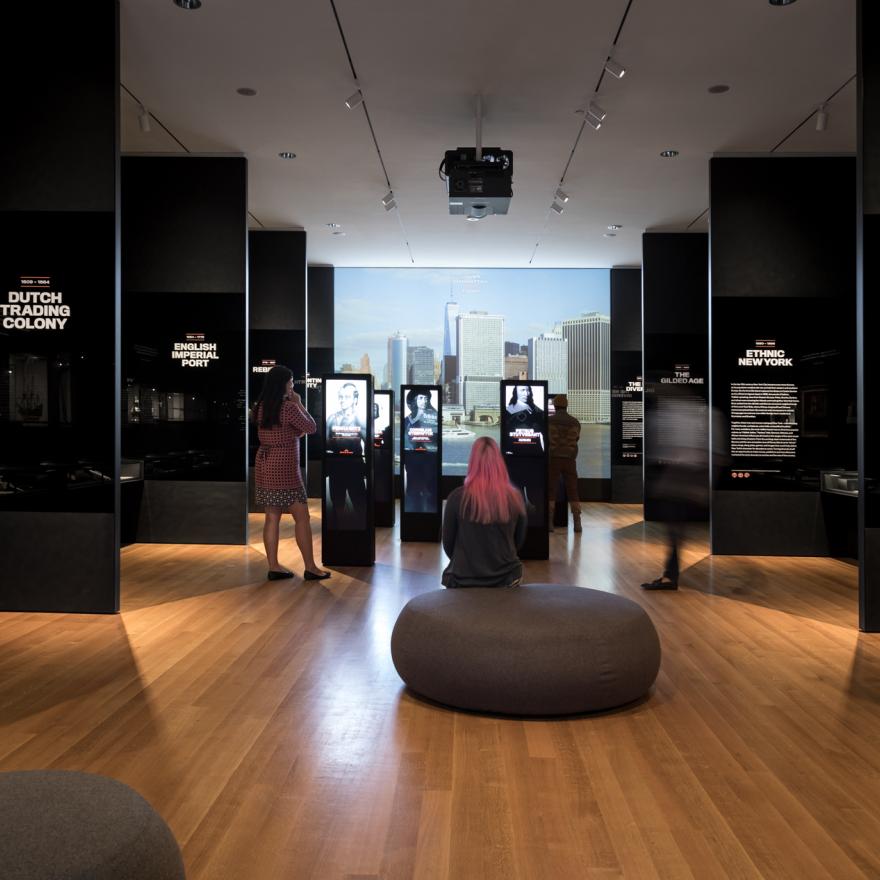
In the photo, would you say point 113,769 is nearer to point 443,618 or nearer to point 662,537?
point 443,618

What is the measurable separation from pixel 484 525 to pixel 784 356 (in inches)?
223

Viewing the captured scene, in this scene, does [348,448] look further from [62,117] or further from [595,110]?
[595,110]

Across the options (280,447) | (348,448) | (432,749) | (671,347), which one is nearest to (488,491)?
(432,749)

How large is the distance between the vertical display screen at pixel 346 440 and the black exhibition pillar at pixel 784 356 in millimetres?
3869

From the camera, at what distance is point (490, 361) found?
1702 centimetres

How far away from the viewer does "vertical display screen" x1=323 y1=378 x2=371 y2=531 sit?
8.15m

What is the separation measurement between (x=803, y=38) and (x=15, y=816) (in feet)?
23.7

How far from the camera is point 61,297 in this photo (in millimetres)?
6305

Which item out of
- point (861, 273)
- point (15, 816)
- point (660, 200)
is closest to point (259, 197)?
point (660, 200)

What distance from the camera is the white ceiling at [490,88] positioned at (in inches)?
248

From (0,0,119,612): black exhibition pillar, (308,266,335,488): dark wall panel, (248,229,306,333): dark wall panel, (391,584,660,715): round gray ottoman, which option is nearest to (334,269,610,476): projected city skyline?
(308,266,335,488): dark wall panel

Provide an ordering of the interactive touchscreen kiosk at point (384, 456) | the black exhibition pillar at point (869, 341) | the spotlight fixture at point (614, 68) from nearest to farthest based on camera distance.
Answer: the black exhibition pillar at point (869, 341) < the spotlight fixture at point (614, 68) < the interactive touchscreen kiosk at point (384, 456)

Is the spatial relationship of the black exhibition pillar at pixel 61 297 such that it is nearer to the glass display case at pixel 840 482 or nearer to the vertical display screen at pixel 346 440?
the vertical display screen at pixel 346 440

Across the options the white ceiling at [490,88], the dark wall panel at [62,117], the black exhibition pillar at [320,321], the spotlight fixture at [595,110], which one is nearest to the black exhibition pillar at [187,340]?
the white ceiling at [490,88]
